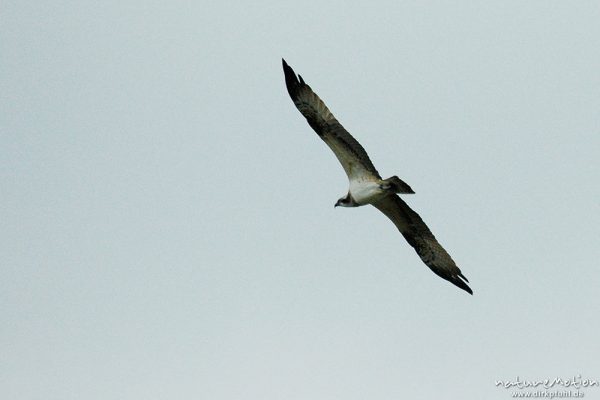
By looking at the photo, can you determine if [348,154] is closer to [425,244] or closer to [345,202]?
[345,202]

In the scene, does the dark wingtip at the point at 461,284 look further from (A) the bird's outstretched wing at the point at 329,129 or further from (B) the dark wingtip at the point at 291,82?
(B) the dark wingtip at the point at 291,82

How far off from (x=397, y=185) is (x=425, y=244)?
3.21 meters

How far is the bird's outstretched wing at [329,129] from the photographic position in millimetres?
18547

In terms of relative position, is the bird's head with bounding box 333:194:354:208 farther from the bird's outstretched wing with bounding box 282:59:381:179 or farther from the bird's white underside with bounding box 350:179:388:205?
the bird's outstretched wing with bounding box 282:59:381:179

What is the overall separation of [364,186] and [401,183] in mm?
1299

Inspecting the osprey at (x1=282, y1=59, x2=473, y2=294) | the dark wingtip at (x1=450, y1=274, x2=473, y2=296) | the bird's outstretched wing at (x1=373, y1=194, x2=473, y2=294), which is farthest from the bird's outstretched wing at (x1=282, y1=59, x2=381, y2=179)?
the dark wingtip at (x1=450, y1=274, x2=473, y2=296)

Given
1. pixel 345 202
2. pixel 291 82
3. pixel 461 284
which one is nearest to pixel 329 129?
pixel 291 82

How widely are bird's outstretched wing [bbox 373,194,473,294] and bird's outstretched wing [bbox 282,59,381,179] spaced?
1552 mm

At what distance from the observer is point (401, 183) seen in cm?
1780

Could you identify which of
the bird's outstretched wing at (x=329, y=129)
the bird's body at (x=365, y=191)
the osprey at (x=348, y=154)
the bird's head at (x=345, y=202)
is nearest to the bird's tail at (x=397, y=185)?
the osprey at (x=348, y=154)

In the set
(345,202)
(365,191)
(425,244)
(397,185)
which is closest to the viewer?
(397,185)

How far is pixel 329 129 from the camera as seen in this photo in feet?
61.0

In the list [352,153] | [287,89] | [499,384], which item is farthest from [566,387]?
[287,89]

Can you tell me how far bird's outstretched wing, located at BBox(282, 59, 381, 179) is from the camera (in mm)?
18547
